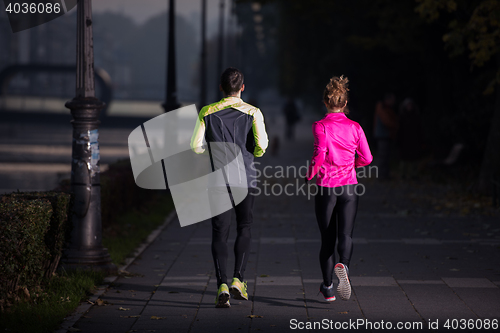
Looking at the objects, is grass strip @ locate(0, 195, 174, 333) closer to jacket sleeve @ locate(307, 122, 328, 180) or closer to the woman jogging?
the woman jogging

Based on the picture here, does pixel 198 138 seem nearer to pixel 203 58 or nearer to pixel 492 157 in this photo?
pixel 492 157

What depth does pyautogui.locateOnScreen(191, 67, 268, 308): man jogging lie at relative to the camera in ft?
18.8

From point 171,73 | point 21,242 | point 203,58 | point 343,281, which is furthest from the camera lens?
point 203,58

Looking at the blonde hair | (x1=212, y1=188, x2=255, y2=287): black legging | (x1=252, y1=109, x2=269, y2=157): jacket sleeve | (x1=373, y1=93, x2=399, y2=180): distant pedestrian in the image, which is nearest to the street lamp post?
(x1=212, y1=188, x2=255, y2=287): black legging

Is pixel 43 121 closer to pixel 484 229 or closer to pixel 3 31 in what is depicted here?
pixel 3 31

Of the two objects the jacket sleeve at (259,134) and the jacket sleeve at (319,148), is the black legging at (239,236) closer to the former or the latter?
the jacket sleeve at (259,134)

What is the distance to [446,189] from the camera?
15.3 metres

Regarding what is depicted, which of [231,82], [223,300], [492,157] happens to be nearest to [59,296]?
[223,300]

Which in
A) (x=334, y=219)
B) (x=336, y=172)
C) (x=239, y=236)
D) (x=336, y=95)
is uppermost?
(x=336, y=95)

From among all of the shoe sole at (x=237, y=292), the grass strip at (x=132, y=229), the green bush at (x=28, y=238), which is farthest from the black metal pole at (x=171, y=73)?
the shoe sole at (x=237, y=292)

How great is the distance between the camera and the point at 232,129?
5.75 meters

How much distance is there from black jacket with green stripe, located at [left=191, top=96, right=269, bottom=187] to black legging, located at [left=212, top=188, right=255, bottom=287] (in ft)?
0.63

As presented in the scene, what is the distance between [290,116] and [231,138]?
2995cm

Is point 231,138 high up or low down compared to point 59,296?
up
